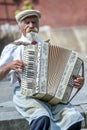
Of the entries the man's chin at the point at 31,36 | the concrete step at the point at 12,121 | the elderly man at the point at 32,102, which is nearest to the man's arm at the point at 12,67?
the elderly man at the point at 32,102

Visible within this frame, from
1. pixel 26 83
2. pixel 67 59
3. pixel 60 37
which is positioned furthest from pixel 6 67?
pixel 60 37

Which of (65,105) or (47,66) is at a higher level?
(47,66)

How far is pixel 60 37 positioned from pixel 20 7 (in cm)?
137

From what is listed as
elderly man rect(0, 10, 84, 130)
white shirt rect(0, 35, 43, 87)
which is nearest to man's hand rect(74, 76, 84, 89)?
elderly man rect(0, 10, 84, 130)

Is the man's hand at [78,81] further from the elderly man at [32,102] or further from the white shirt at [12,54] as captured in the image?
the white shirt at [12,54]

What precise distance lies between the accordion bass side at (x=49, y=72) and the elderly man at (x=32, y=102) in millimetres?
70

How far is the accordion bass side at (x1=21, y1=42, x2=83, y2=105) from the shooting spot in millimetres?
4535

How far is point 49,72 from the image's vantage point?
4.60 m

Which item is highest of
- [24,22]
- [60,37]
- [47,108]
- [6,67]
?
[24,22]

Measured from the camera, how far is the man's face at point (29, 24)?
4.78 m

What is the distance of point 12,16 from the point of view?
13.9 meters

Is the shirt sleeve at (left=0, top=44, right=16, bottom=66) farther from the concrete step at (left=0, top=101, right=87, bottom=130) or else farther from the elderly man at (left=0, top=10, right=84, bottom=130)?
the concrete step at (left=0, top=101, right=87, bottom=130)

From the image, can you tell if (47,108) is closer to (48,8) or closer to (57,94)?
(57,94)

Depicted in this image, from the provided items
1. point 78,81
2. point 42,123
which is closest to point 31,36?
point 78,81
